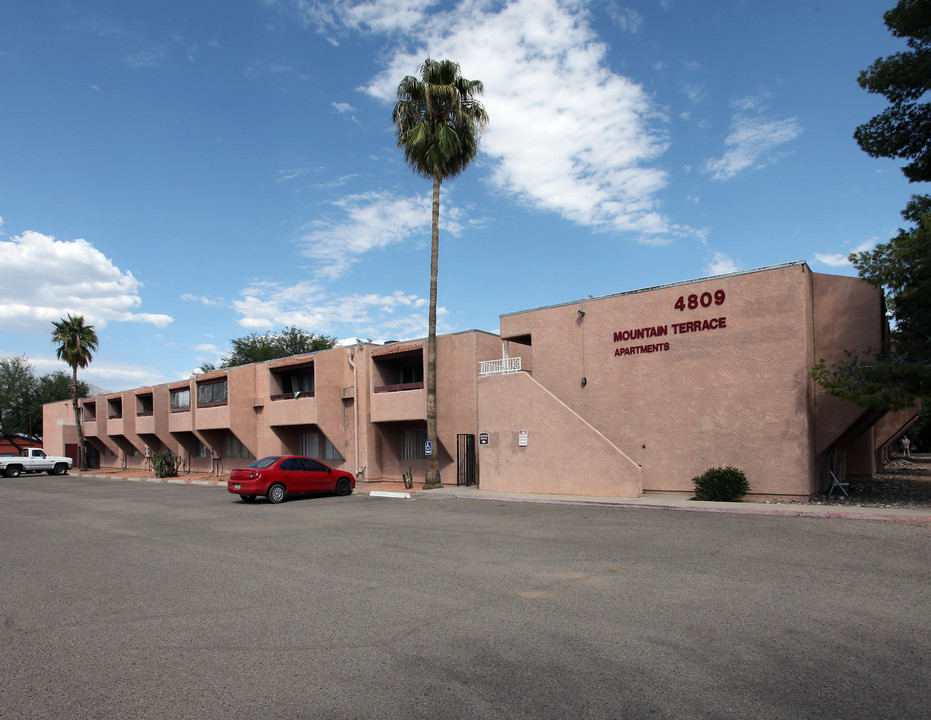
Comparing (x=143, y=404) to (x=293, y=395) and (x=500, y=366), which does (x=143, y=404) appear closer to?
(x=293, y=395)

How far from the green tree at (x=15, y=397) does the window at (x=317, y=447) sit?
5132cm

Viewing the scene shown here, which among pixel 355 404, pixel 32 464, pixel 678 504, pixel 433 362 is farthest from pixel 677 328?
pixel 32 464

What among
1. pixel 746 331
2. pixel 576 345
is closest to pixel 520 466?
pixel 576 345

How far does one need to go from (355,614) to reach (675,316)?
1515 cm

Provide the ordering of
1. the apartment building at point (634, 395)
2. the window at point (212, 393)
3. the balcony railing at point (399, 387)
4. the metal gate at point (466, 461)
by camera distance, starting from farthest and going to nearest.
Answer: the window at point (212, 393), the balcony railing at point (399, 387), the metal gate at point (466, 461), the apartment building at point (634, 395)

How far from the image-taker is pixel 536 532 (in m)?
12.6

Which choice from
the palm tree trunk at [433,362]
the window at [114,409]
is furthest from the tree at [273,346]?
the palm tree trunk at [433,362]

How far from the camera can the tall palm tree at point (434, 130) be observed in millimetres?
23375

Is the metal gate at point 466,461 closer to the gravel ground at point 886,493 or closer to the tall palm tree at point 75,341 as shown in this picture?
the gravel ground at point 886,493

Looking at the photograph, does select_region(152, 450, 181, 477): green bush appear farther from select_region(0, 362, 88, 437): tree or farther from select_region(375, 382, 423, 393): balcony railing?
select_region(0, 362, 88, 437): tree

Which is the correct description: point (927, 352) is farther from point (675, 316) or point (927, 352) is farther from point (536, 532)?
point (536, 532)

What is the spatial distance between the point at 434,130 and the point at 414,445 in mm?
13503

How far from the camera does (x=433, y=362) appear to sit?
936 inches

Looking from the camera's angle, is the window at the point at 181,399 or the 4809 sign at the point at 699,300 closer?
the 4809 sign at the point at 699,300
